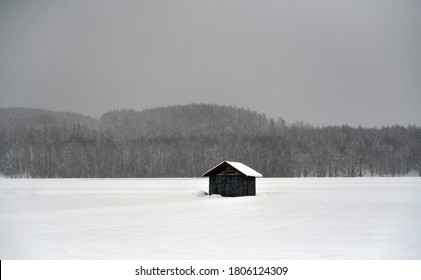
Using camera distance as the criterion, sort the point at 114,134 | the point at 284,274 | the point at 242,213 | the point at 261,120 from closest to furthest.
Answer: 1. the point at 284,274
2. the point at 242,213
3. the point at 114,134
4. the point at 261,120

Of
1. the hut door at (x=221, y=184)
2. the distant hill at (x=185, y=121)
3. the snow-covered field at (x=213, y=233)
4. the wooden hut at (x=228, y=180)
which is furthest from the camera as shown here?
the distant hill at (x=185, y=121)

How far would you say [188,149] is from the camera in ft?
365

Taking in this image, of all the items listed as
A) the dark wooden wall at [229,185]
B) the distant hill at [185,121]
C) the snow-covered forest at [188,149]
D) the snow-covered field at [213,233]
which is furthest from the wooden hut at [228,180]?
the distant hill at [185,121]

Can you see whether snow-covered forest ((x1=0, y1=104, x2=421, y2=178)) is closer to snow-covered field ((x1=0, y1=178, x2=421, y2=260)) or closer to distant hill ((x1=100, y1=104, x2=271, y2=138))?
distant hill ((x1=100, y1=104, x2=271, y2=138))

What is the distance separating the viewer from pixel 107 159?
369 feet

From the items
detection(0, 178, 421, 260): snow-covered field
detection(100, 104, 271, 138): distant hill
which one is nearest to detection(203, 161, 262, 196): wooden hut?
detection(0, 178, 421, 260): snow-covered field

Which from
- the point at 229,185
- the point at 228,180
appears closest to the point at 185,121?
the point at 228,180

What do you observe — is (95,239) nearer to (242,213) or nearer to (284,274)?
(284,274)

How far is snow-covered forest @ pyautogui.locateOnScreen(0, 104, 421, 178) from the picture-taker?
95.3 metres

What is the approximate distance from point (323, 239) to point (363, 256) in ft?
8.64

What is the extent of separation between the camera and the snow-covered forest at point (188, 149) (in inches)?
3752

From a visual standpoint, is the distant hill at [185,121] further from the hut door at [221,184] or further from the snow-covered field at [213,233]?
the snow-covered field at [213,233]

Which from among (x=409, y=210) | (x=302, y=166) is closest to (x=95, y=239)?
(x=409, y=210)

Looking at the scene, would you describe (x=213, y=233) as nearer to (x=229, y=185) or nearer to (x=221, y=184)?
(x=229, y=185)
